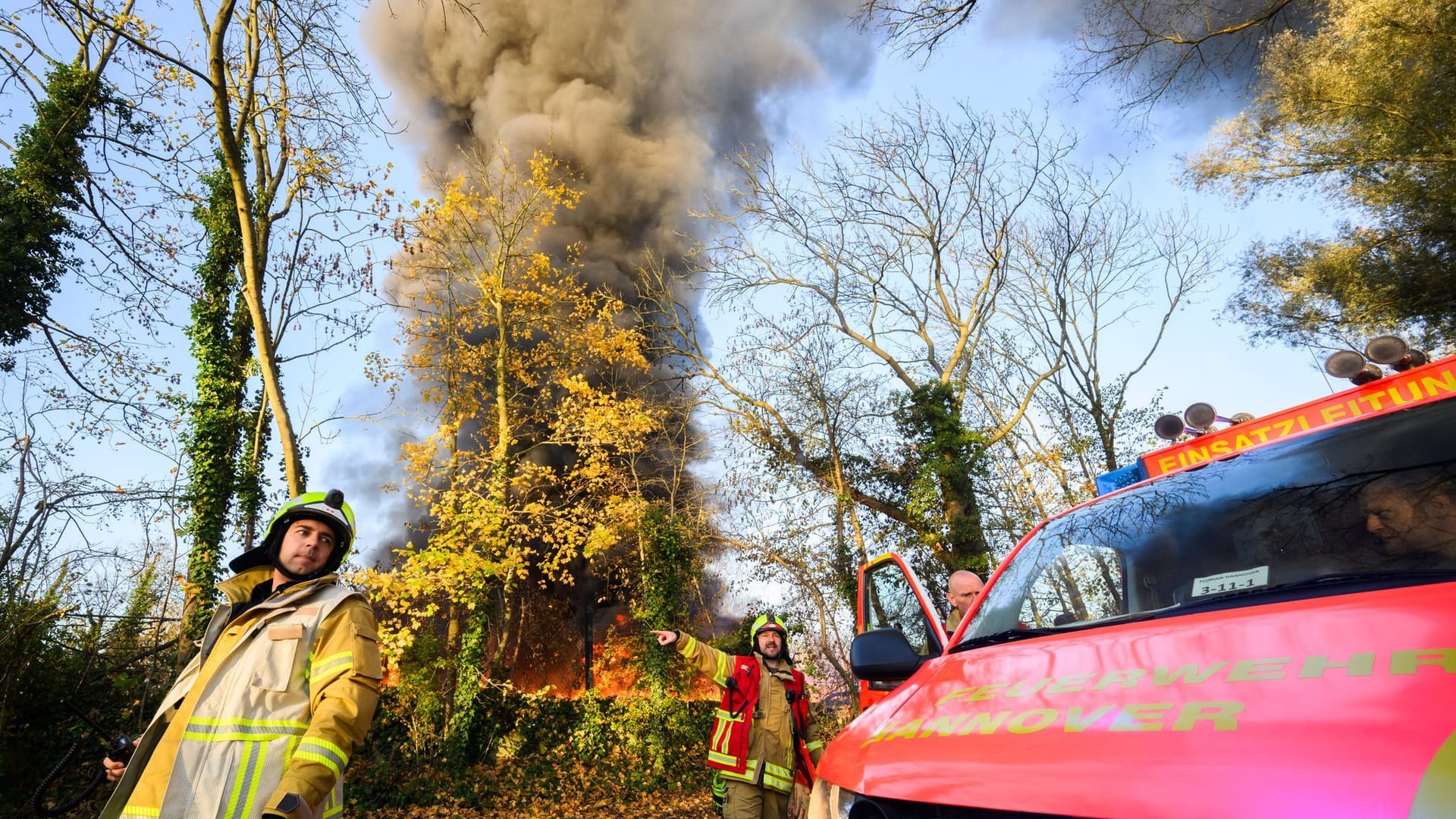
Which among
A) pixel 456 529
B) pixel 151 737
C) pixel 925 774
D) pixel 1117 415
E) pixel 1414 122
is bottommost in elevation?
pixel 925 774

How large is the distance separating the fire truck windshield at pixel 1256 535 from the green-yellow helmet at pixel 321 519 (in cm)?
225

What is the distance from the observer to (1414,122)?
43.1 ft

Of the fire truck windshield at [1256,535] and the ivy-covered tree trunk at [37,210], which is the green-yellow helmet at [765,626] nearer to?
the fire truck windshield at [1256,535]

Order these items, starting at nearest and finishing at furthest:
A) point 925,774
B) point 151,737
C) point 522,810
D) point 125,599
Answer: point 925,774 → point 151,737 → point 125,599 → point 522,810

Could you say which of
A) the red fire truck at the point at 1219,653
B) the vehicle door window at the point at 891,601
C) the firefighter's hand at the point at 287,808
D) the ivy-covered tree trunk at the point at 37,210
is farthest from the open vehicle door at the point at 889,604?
the ivy-covered tree trunk at the point at 37,210

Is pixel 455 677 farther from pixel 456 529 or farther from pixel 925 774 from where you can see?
pixel 925 774

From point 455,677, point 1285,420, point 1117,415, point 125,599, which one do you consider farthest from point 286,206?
point 1117,415

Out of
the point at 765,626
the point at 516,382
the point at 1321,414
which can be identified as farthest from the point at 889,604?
the point at 516,382

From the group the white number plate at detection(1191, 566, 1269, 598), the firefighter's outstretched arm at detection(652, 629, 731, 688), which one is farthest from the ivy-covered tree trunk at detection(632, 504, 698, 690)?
the white number plate at detection(1191, 566, 1269, 598)

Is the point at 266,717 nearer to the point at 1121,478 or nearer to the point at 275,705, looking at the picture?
the point at 275,705

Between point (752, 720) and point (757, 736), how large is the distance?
101mm

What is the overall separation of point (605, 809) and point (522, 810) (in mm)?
1334

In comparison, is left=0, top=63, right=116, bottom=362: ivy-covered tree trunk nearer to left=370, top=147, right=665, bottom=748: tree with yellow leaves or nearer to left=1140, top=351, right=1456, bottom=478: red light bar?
left=370, top=147, right=665, bottom=748: tree with yellow leaves

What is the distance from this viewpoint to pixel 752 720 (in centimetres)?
517
